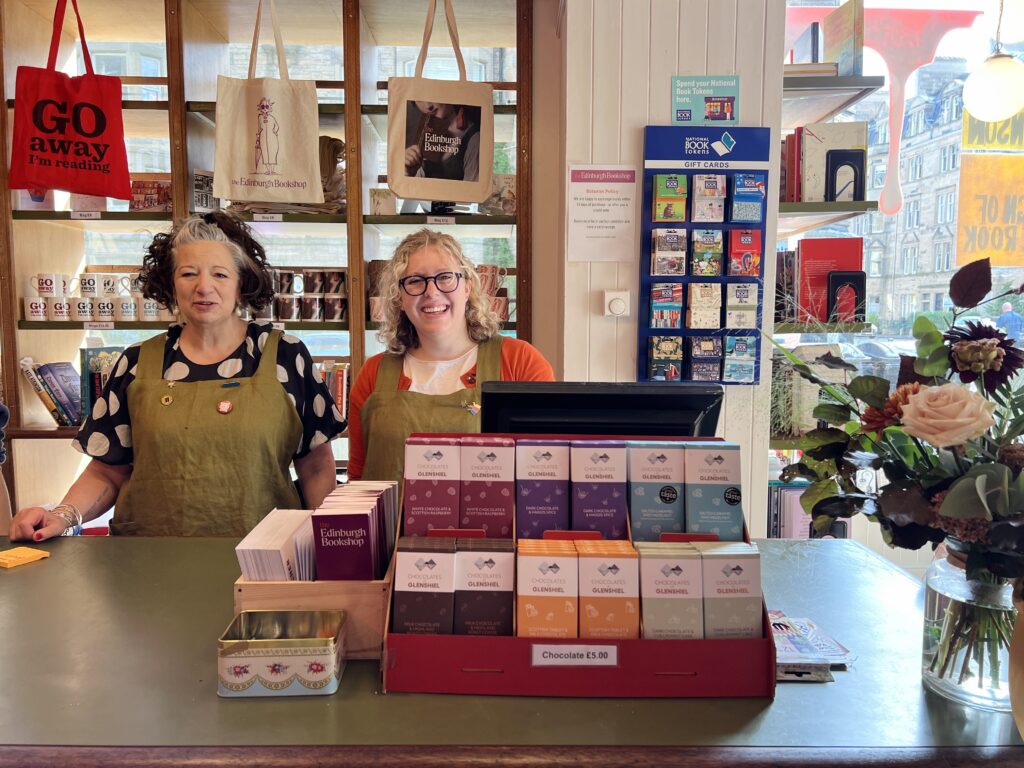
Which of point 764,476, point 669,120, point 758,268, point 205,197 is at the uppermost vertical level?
point 669,120

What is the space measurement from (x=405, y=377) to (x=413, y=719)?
1.29 metres

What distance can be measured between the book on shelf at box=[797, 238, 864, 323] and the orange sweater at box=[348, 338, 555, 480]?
124 centimetres

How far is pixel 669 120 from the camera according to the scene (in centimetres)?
263

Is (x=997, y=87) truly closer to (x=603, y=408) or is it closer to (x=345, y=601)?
(x=603, y=408)

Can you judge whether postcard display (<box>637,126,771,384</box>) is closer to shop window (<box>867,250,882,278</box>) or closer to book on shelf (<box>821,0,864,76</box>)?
book on shelf (<box>821,0,864,76</box>)

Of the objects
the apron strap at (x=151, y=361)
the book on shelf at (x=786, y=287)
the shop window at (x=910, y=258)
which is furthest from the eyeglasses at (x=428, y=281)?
the shop window at (x=910, y=258)

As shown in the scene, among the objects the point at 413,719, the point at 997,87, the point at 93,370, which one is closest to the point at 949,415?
the point at 413,719

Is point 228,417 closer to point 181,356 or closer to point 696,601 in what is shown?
point 181,356

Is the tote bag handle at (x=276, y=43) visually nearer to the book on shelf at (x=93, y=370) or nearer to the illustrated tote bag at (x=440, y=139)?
the illustrated tote bag at (x=440, y=139)

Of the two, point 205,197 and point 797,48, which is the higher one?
point 797,48

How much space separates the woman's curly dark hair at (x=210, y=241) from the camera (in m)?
2.03

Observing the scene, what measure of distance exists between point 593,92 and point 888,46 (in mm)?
1482

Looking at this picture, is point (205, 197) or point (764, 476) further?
point (205, 197)

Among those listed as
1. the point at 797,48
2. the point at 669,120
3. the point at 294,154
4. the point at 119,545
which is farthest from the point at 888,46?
the point at 119,545
